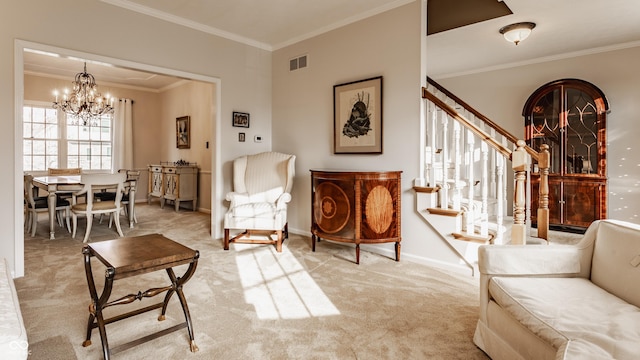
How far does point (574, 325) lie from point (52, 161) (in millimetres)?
8446

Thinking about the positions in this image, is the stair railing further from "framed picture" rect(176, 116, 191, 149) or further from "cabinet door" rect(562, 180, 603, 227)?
"framed picture" rect(176, 116, 191, 149)

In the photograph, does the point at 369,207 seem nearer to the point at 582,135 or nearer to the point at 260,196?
the point at 260,196

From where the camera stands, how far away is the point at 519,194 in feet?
8.77

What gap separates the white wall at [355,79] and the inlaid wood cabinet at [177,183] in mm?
2625

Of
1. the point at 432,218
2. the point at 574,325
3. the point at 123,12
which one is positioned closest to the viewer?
the point at 574,325

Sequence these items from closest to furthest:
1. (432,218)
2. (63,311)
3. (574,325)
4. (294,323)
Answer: (574,325)
(294,323)
(63,311)
(432,218)

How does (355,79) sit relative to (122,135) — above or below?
above

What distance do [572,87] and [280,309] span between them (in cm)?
502

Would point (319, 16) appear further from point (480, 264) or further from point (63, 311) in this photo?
point (63, 311)

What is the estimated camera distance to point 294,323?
7.18 ft

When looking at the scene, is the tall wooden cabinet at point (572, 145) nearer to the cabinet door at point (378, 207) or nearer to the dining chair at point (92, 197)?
the cabinet door at point (378, 207)

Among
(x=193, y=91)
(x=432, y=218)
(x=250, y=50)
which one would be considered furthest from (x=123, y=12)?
(x=432, y=218)

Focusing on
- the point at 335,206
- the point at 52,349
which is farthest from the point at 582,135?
the point at 52,349

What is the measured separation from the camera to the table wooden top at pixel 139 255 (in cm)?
172
